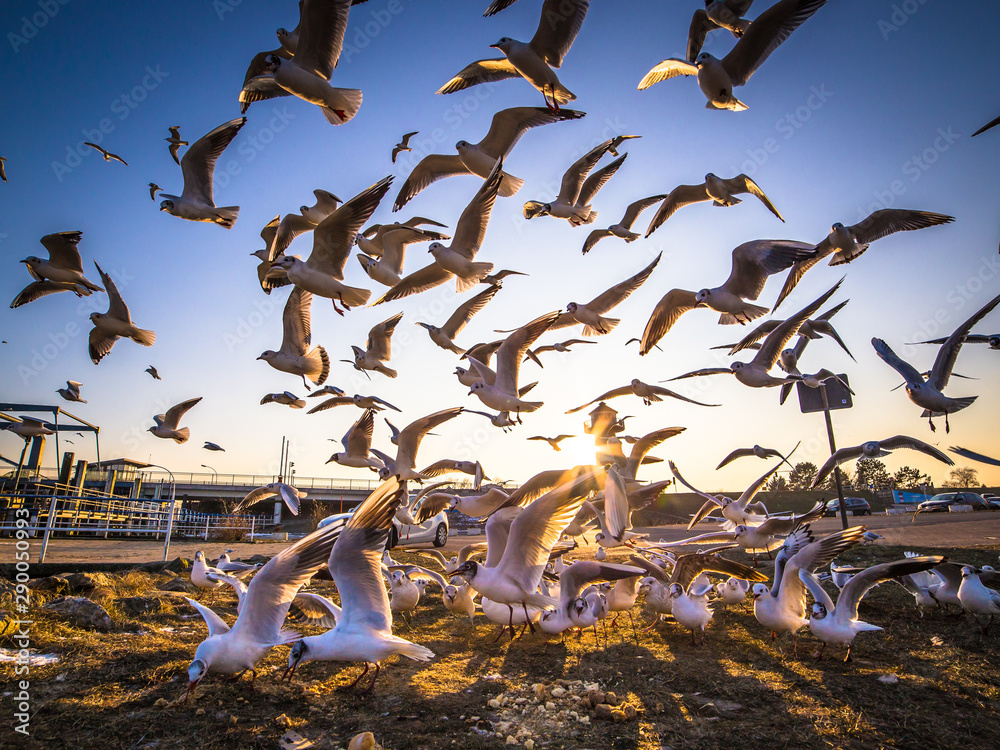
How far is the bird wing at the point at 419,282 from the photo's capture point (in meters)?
8.26

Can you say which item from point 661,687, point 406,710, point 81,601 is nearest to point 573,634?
point 661,687

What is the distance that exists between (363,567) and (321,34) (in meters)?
5.76

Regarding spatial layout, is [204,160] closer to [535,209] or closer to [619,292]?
[535,209]

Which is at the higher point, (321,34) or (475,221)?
(321,34)

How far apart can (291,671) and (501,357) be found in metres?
4.95

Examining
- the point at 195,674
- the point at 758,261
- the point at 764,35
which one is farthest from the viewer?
the point at 758,261

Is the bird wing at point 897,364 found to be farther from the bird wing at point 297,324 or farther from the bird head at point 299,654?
the bird wing at point 297,324

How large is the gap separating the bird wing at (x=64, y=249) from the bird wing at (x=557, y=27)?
7160 mm

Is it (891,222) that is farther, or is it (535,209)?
(535,209)

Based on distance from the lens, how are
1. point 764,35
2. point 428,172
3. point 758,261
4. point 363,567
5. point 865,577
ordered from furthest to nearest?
point 428,172 < point 758,261 < point 764,35 < point 865,577 < point 363,567

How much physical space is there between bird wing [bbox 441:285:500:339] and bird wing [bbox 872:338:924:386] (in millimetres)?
5723

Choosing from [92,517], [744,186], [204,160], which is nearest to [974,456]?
[744,186]

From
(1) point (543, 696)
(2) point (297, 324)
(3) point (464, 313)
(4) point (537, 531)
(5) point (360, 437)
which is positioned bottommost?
(1) point (543, 696)

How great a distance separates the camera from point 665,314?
8.23 metres
